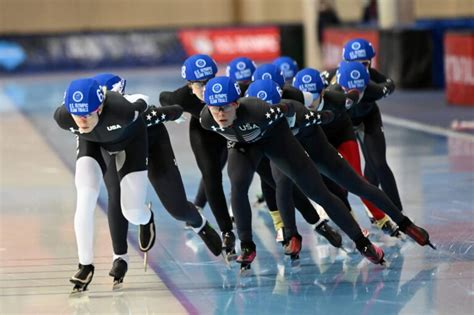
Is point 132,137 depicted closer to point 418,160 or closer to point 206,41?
point 418,160

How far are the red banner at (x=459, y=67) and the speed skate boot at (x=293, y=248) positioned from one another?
10088 millimetres

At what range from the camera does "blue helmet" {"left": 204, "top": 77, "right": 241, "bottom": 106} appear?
728cm

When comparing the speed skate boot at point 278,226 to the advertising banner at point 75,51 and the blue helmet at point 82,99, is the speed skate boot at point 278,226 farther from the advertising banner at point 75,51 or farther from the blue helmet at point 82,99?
the advertising banner at point 75,51

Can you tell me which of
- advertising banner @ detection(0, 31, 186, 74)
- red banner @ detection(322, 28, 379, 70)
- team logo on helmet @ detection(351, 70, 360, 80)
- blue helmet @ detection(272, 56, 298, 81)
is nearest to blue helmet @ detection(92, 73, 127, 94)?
team logo on helmet @ detection(351, 70, 360, 80)

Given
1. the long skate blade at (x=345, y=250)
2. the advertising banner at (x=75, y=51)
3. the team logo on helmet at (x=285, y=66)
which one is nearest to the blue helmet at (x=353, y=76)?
the long skate blade at (x=345, y=250)

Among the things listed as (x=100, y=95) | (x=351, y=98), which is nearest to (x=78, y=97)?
(x=100, y=95)

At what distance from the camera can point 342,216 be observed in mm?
7672

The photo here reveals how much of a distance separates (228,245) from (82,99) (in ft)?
6.28

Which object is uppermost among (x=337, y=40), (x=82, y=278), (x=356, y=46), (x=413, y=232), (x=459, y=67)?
(x=356, y=46)

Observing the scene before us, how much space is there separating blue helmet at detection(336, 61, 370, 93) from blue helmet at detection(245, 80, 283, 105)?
856 millimetres

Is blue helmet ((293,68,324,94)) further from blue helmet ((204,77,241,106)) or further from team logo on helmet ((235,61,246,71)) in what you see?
blue helmet ((204,77,241,106))

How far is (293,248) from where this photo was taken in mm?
8164

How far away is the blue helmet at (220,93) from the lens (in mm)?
7277

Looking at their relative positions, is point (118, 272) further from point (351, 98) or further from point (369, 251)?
point (351, 98)
